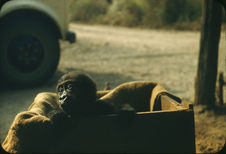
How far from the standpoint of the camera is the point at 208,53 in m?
4.28

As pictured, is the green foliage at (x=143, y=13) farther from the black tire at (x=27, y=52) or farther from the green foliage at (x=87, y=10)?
the black tire at (x=27, y=52)

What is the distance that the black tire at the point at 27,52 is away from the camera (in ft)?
16.1

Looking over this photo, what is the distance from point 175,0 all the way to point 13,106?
11.6 meters

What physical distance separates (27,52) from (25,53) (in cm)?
4

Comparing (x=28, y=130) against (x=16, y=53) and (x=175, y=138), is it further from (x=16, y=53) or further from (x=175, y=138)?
(x=16, y=53)

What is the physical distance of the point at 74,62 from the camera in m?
7.70

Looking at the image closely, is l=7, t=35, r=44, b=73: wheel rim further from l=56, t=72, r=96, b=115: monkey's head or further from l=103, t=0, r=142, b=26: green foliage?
l=103, t=0, r=142, b=26: green foliage

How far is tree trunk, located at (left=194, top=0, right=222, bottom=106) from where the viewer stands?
13.7 ft

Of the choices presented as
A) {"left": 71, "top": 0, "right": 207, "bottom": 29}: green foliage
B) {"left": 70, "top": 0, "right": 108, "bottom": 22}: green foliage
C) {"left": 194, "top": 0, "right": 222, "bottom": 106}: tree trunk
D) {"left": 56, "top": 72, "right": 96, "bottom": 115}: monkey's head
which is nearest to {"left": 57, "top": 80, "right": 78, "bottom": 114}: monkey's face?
{"left": 56, "top": 72, "right": 96, "bottom": 115}: monkey's head

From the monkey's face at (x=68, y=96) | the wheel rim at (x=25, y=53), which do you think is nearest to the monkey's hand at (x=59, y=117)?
the monkey's face at (x=68, y=96)

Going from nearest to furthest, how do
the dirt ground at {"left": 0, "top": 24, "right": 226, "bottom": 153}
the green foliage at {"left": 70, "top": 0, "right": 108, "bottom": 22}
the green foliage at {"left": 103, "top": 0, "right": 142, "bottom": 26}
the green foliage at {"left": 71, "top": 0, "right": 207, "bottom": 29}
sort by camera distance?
the dirt ground at {"left": 0, "top": 24, "right": 226, "bottom": 153} < the green foliage at {"left": 71, "top": 0, "right": 207, "bottom": 29} < the green foliage at {"left": 103, "top": 0, "right": 142, "bottom": 26} < the green foliage at {"left": 70, "top": 0, "right": 108, "bottom": 22}

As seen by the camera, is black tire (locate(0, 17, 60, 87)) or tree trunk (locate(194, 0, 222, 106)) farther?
black tire (locate(0, 17, 60, 87))

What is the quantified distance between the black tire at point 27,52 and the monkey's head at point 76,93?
8.66 ft

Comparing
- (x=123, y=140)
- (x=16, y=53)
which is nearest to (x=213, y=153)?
(x=123, y=140)
